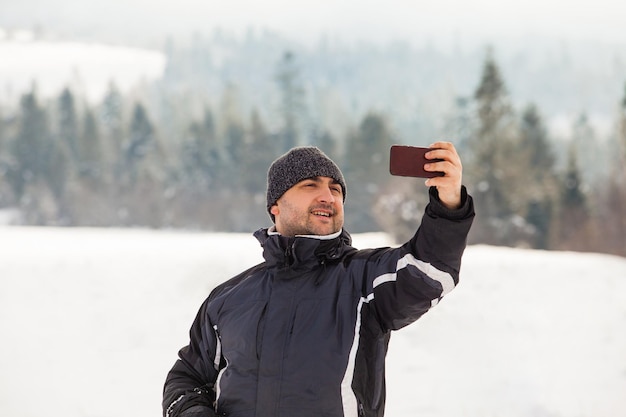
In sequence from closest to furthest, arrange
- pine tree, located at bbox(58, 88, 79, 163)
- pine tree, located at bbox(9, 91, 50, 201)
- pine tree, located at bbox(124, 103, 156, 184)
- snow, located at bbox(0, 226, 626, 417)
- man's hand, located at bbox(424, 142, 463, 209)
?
1. man's hand, located at bbox(424, 142, 463, 209)
2. snow, located at bbox(0, 226, 626, 417)
3. pine tree, located at bbox(9, 91, 50, 201)
4. pine tree, located at bbox(124, 103, 156, 184)
5. pine tree, located at bbox(58, 88, 79, 163)

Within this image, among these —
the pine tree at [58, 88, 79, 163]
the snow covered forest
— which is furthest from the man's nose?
the pine tree at [58, 88, 79, 163]

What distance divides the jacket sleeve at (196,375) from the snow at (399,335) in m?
3.45

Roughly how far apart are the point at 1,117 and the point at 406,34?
69.7ft

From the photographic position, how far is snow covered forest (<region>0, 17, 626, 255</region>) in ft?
A: 68.8

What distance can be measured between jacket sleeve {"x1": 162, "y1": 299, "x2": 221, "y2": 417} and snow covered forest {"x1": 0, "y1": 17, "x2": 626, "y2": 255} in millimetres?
16882

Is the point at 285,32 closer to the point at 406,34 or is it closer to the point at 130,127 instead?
the point at 406,34

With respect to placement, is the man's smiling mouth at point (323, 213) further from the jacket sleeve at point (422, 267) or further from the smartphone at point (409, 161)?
the smartphone at point (409, 161)

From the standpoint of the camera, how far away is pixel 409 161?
1.63 metres

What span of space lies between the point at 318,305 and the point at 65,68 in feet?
115

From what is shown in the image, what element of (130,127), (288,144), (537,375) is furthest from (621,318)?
(130,127)

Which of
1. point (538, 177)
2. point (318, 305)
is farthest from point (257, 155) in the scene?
point (318, 305)

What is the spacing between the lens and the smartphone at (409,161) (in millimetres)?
1615

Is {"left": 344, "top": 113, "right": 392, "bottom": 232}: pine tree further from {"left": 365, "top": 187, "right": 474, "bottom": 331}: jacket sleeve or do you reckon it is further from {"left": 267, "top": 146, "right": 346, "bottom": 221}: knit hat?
{"left": 365, "top": 187, "right": 474, "bottom": 331}: jacket sleeve

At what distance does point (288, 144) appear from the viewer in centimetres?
2947
